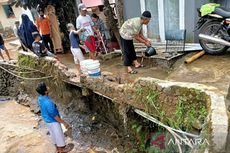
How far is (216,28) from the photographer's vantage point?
6.69m

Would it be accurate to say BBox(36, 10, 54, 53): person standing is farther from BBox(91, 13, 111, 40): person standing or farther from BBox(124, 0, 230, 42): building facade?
BBox(124, 0, 230, 42): building facade

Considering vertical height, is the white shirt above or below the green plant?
above

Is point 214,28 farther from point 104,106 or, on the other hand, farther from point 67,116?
point 67,116

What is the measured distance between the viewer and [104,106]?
25.9 feet

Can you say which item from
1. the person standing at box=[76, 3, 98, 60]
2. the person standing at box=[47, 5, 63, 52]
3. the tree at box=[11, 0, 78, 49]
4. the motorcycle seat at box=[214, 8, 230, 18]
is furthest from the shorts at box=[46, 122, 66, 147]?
the tree at box=[11, 0, 78, 49]

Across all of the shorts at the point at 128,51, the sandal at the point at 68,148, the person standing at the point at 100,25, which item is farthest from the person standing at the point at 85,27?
the sandal at the point at 68,148

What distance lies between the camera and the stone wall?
3268 millimetres

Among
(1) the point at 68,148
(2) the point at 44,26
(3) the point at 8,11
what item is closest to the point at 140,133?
(1) the point at 68,148

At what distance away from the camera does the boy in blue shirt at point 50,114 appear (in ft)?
18.8

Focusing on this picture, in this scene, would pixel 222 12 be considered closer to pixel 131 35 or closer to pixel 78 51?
pixel 131 35

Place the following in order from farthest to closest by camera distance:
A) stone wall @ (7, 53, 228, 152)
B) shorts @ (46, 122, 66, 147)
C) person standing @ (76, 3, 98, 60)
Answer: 1. person standing @ (76, 3, 98, 60)
2. shorts @ (46, 122, 66, 147)
3. stone wall @ (7, 53, 228, 152)

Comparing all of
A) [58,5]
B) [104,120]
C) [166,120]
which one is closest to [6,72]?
[58,5]

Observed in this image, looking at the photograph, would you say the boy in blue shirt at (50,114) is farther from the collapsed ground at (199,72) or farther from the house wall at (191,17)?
the house wall at (191,17)

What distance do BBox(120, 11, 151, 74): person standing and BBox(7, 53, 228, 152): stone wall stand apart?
2.47ft
